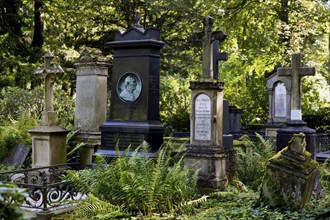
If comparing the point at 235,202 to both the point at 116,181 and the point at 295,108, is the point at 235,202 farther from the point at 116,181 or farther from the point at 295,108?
the point at 295,108

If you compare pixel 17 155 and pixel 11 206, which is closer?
pixel 11 206

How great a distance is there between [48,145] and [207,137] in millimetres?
3765

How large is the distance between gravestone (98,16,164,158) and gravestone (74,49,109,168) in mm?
1397

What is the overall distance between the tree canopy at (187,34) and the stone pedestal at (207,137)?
967 cm

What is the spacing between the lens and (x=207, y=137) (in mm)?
9055

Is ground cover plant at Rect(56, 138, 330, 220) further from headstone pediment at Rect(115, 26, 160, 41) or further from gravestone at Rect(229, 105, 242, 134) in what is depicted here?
gravestone at Rect(229, 105, 242, 134)

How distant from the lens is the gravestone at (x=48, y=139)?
10742mm

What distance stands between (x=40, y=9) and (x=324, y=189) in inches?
705

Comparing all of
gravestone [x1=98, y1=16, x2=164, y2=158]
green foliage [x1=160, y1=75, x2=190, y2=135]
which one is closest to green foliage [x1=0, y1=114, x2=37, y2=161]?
gravestone [x1=98, y1=16, x2=164, y2=158]

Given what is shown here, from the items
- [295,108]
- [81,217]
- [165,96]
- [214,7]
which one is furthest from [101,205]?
[214,7]

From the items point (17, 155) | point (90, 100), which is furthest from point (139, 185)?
point (17, 155)

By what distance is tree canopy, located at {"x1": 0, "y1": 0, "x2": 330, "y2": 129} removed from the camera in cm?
2011

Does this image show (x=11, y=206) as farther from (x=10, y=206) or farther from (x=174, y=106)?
(x=174, y=106)

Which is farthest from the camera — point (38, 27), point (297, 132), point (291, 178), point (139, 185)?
point (38, 27)
